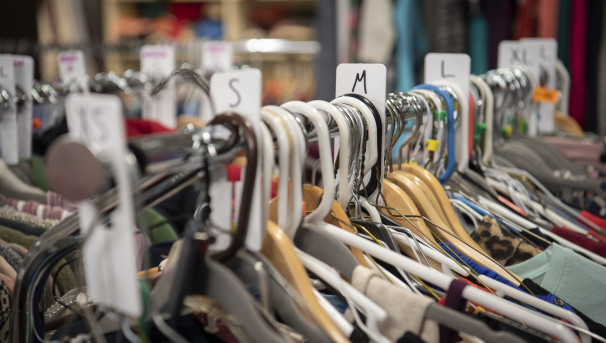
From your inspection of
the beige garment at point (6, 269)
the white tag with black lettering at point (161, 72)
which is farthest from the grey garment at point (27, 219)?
the white tag with black lettering at point (161, 72)

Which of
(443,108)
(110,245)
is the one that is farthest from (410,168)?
(110,245)

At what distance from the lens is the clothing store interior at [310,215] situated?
1.66 ft

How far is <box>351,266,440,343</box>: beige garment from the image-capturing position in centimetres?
56

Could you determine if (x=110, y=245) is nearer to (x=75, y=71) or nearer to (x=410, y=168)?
(x=410, y=168)

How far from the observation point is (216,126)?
541 mm

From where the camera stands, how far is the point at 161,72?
1.61m

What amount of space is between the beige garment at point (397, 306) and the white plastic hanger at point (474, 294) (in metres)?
0.04

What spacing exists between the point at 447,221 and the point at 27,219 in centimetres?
61

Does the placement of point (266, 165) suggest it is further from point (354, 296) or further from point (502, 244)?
point (502, 244)

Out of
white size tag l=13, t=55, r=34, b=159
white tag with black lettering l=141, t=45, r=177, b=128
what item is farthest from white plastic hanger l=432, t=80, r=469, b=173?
white tag with black lettering l=141, t=45, r=177, b=128

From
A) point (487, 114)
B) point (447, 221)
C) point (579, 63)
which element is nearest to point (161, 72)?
point (487, 114)

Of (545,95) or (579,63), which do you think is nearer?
(545,95)

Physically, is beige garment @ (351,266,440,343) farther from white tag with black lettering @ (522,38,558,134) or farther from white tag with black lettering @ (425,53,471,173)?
white tag with black lettering @ (522,38,558,134)

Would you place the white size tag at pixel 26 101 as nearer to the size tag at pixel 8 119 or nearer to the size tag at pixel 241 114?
the size tag at pixel 8 119
